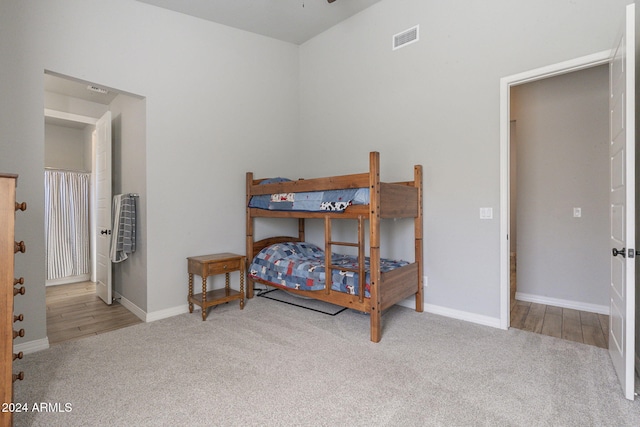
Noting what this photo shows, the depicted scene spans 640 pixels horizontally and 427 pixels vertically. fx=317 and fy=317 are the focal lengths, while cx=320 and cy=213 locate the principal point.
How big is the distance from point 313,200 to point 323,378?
1.52m

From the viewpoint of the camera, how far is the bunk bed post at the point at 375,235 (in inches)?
97.6

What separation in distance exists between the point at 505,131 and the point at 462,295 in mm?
1522

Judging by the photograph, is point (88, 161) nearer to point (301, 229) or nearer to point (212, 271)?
point (212, 271)

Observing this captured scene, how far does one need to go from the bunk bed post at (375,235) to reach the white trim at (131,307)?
2.19 meters

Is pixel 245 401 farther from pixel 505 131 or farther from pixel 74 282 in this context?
pixel 74 282

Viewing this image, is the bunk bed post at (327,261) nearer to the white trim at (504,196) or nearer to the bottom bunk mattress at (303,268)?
the bottom bunk mattress at (303,268)

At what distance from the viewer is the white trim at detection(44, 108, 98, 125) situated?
3.96 m

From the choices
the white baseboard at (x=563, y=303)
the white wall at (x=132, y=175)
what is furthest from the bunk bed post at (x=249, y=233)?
the white baseboard at (x=563, y=303)

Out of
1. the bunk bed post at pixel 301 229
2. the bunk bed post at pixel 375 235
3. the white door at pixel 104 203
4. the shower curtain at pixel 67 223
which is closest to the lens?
the bunk bed post at pixel 375 235

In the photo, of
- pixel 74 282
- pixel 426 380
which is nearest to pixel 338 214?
pixel 426 380

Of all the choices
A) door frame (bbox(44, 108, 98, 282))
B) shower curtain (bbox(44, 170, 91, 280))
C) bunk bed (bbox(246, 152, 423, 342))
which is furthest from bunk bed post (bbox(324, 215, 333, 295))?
shower curtain (bbox(44, 170, 91, 280))

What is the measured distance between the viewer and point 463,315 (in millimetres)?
2977

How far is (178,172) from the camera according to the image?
3230mm

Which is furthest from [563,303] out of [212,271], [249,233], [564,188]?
[212,271]
